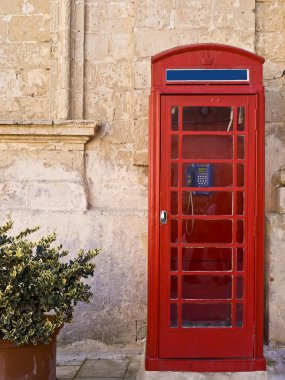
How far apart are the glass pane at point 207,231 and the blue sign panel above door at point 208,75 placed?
112 centimetres

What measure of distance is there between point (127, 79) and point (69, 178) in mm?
1148

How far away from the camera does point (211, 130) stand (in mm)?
4367

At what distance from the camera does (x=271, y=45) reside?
5.46 m

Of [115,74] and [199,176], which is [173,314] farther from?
[115,74]

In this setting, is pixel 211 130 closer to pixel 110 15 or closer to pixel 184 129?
pixel 184 129

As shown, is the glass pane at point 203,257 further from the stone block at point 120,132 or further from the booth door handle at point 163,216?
the stone block at point 120,132

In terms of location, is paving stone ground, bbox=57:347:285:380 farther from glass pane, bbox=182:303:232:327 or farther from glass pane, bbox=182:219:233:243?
glass pane, bbox=182:219:233:243

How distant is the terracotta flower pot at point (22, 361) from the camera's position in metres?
4.12

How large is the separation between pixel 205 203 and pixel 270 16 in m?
2.22

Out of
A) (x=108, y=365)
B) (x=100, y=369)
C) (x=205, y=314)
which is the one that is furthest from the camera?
(x=108, y=365)

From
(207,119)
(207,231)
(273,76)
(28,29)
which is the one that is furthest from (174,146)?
(28,29)

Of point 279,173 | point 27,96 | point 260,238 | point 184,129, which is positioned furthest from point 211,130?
point 27,96

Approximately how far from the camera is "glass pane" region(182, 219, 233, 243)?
4441mm

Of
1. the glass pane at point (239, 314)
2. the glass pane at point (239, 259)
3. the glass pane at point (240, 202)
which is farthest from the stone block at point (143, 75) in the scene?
the glass pane at point (239, 314)
